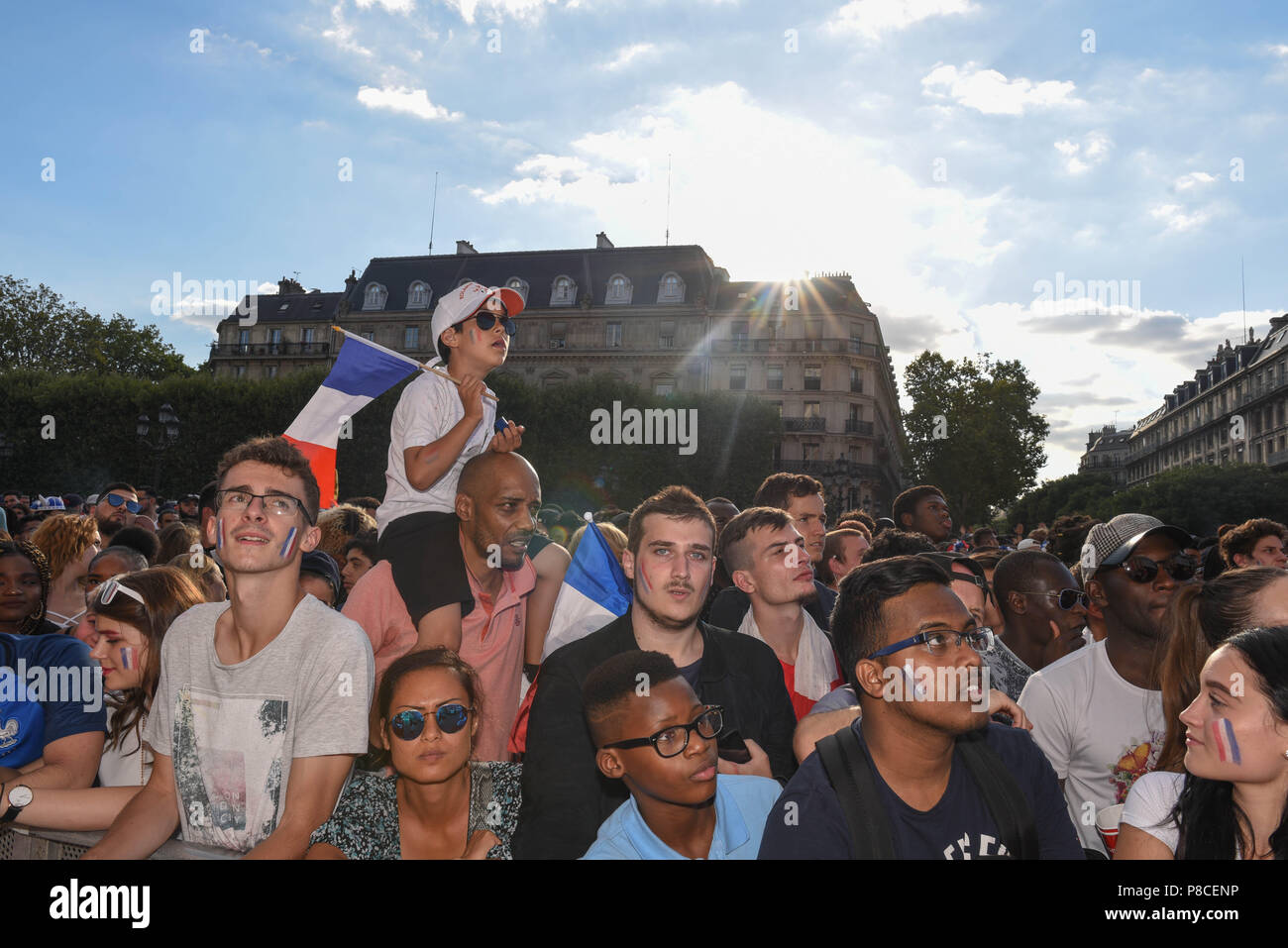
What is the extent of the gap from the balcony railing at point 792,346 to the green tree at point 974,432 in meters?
4.08

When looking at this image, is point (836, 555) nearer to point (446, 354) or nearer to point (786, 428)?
point (446, 354)

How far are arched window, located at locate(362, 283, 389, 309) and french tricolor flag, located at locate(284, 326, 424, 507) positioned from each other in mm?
61060

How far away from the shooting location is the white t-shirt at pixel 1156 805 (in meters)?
2.47

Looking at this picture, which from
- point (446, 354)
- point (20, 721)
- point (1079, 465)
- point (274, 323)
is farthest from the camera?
point (1079, 465)

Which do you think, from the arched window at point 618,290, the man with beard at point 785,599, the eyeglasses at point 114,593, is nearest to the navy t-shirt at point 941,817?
the man with beard at point 785,599

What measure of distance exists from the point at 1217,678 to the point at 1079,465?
211 meters

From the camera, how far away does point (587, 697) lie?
9.34ft

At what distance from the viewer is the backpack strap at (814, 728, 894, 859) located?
7.22 feet

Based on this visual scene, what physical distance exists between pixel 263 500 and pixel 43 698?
1.30 metres

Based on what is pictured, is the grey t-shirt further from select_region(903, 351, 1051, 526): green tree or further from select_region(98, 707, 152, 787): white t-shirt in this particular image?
select_region(903, 351, 1051, 526): green tree

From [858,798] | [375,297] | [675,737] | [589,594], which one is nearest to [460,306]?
[589,594]

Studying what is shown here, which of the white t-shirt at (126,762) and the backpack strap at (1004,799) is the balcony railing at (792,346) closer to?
the white t-shirt at (126,762)
